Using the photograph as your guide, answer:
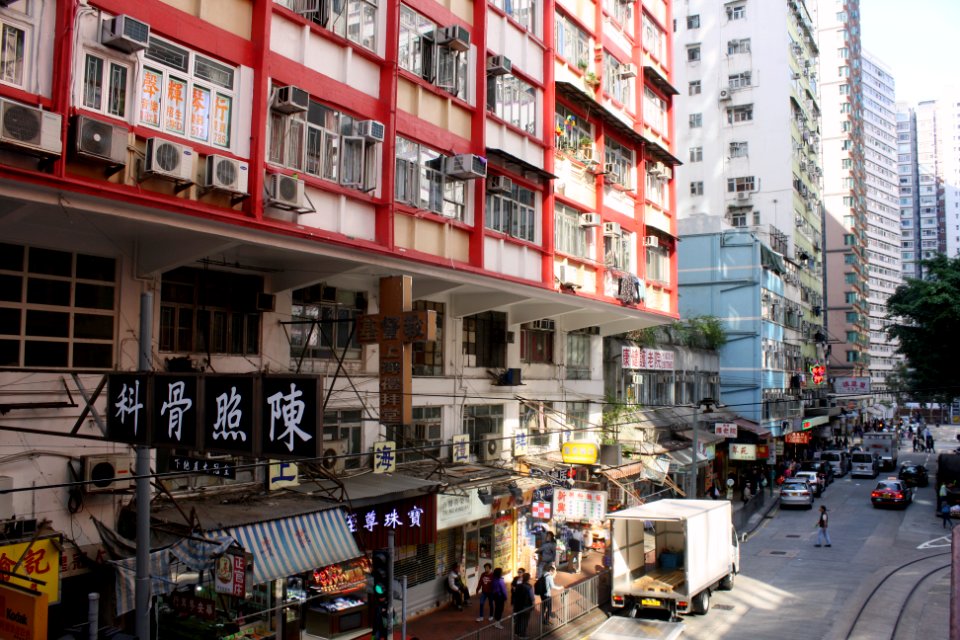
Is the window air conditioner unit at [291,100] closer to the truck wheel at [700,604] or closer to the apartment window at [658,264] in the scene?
the truck wheel at [700,604]

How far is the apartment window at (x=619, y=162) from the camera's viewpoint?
26.3 metres

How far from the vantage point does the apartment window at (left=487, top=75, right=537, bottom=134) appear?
67.6ft

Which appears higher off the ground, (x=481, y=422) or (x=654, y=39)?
(x=654, y=39)

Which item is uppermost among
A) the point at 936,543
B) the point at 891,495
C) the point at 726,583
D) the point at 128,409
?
the point at 128,409

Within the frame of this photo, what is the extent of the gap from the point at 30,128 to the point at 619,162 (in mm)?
20101

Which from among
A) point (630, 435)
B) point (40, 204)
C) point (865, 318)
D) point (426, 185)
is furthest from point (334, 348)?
point (865, 318)

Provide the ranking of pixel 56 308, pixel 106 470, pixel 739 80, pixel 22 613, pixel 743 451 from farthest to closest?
pixel 739 80 < pixel 743 451 < pixel 106 470 < pixel 56 308 < pixel 22 613

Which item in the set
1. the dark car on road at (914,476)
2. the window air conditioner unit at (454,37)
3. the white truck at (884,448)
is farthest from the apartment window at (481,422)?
the white truck at (884,448)

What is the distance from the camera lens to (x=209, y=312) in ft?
46.6

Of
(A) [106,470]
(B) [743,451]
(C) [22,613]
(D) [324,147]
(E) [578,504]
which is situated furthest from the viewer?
(B) [743,451]

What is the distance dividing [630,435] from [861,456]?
96.3ft

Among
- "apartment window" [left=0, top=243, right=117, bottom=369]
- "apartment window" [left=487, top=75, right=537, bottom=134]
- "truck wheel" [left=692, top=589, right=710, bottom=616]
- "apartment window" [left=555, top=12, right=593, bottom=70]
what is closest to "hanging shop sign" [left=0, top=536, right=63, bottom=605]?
"apartment window" [left=0, top=243, right=117, bottom=369]

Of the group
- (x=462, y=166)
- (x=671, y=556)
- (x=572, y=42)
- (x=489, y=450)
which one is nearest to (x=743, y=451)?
(x=671, y=556)

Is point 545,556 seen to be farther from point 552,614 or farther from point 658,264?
point 658,264
